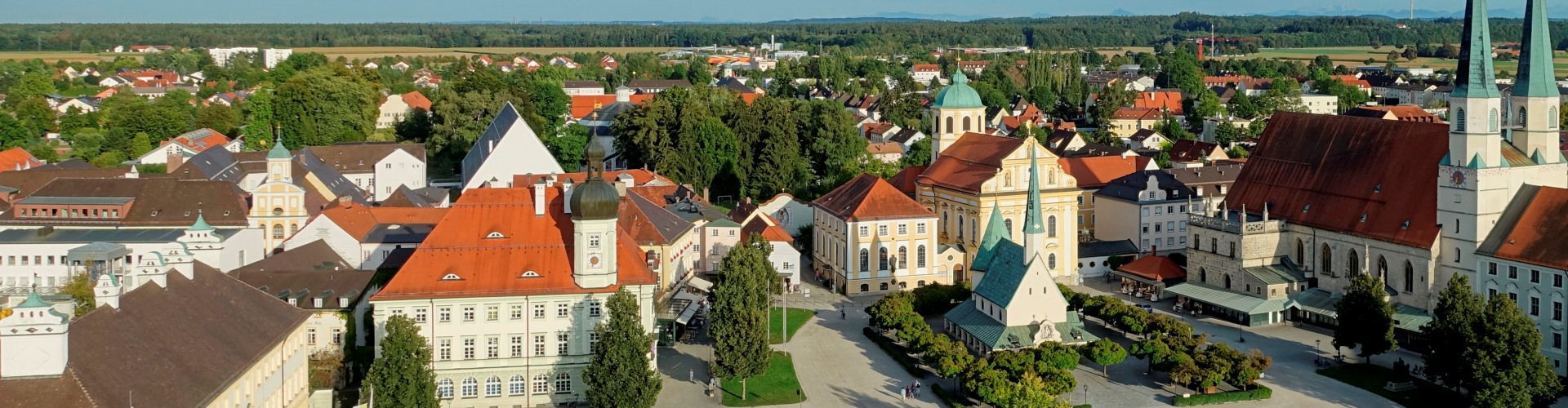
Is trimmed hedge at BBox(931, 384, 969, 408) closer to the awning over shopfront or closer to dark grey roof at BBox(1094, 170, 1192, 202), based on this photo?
the awning over shopfront

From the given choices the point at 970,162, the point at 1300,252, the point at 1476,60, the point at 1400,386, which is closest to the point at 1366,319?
the point at 1400,386

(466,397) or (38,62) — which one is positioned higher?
(38,62)

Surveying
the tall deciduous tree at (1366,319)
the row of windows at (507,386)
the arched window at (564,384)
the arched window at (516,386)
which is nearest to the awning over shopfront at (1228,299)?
the tall deciduous tree at (1366,319)

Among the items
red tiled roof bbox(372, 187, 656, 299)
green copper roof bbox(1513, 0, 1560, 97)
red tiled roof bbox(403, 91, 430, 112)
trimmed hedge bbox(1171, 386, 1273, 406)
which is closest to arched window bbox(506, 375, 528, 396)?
red tiled roof bbox(372, 187, 656, 299)

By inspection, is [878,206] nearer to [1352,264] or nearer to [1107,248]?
[1107,248]

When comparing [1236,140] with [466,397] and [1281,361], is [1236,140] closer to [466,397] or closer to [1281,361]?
[1281,361]

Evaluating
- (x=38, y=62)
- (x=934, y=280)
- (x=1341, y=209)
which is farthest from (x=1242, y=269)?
(x=38, y=62)

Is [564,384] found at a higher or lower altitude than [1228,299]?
lower
